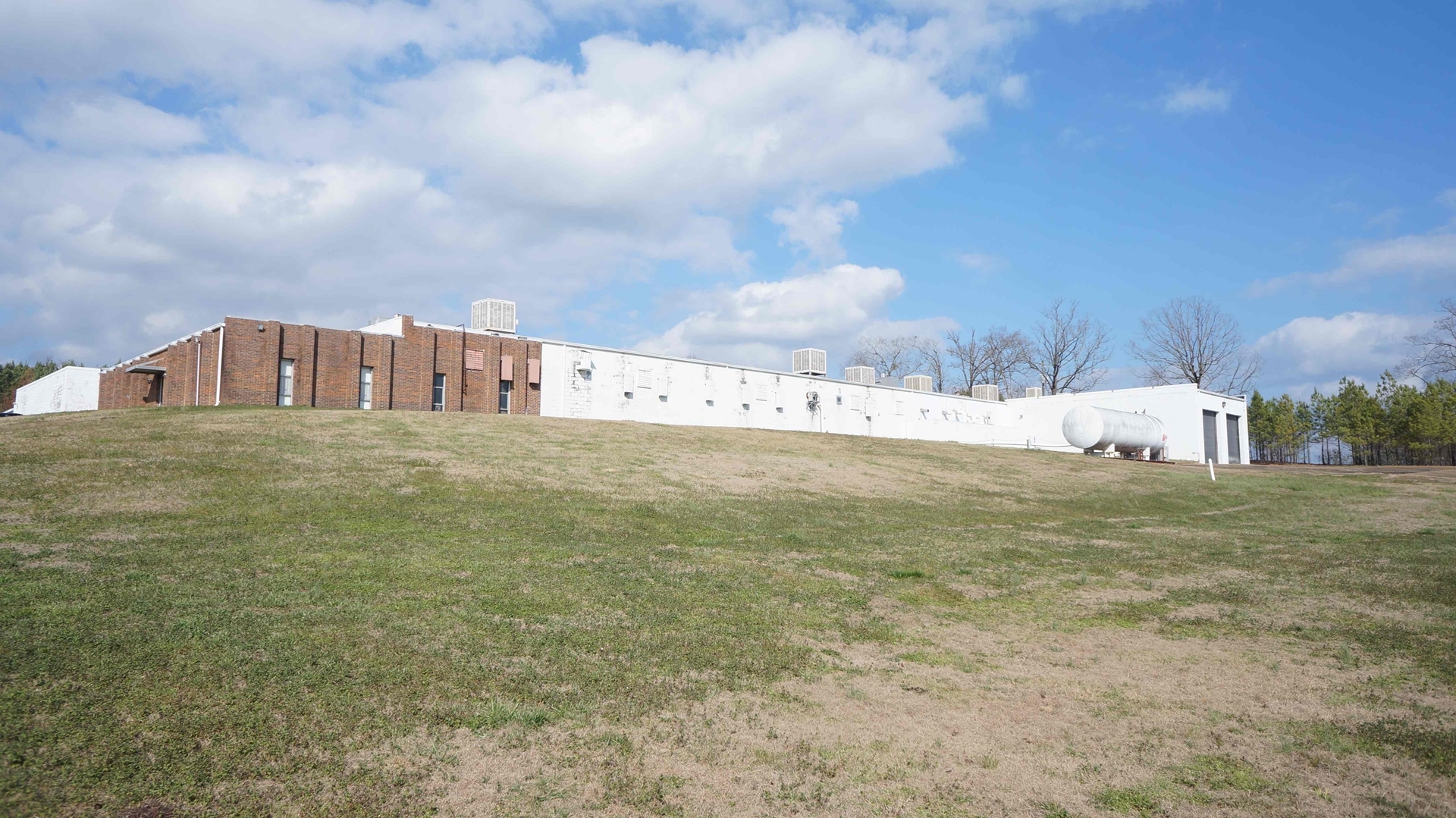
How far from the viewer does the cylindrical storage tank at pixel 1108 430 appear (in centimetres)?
4197

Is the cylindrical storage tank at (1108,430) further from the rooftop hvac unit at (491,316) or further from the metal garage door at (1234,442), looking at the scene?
the rooftop hvac unit at (491,316)

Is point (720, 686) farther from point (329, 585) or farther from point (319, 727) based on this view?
point (329, 585)

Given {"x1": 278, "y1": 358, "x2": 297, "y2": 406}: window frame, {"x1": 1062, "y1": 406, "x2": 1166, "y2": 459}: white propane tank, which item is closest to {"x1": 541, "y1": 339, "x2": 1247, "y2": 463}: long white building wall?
{"x1": 1062, "y1": 406, "x2": 1166, "y2": 459}: white propane tank

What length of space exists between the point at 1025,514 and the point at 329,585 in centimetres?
1701

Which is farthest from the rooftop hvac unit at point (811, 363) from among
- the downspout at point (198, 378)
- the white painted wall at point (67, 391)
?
the white painted wall at point (67, 391)

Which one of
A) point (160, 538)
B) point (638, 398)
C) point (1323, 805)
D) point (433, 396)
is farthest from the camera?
point (638, 398)

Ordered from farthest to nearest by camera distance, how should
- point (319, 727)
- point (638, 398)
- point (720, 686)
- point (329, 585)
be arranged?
point (638, 398), point (329, 585), point (720, 686), point (319, 727)

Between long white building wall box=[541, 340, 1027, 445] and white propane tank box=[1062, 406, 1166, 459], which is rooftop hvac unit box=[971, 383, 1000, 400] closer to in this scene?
long white building wall box=[541, 340, 1027, 445]

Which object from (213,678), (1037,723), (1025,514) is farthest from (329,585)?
(1025,514)

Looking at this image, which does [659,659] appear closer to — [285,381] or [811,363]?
[285,381]

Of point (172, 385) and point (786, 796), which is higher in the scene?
point (172, 385)

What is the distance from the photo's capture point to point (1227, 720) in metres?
6.07

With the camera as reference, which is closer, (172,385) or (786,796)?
(786,796)

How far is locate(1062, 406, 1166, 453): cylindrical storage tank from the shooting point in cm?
4197
